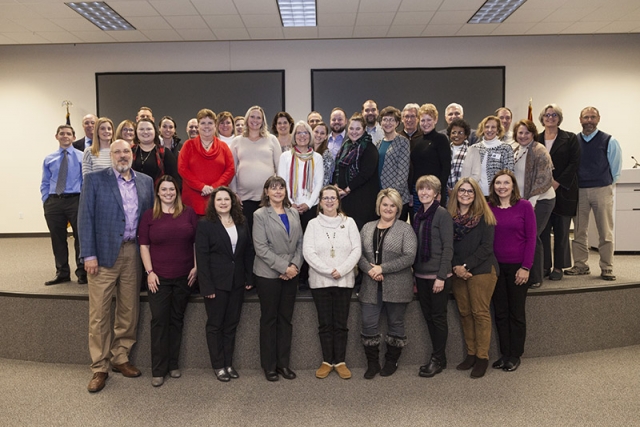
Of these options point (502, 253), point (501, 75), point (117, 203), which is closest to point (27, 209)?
point (117, 203)

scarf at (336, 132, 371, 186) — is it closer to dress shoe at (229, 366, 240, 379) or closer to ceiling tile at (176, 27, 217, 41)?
dress shoe at (229, 366, 240, 379)

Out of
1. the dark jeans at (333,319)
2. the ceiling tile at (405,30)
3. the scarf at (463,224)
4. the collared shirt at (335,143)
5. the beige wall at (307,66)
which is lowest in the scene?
the dark jeans at (333,319)

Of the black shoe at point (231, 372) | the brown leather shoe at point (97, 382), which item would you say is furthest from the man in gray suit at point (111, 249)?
the black shoe at point (231, 372)

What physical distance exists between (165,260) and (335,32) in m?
5.17

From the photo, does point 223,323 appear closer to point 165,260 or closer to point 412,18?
point 165,260

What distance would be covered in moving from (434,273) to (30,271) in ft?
13.4

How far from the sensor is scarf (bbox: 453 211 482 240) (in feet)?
10.8

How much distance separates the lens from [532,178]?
3891mm

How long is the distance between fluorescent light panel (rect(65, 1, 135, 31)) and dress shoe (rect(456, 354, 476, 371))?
19.3 ft

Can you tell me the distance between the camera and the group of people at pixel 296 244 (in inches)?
126

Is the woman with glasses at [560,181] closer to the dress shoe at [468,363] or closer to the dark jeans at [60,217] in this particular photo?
the dress shoe at [468,363]

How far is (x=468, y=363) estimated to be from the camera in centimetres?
341

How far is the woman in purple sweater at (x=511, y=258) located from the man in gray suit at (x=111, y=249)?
2585 millimetres

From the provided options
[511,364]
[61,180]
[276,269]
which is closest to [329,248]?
[276,269]
